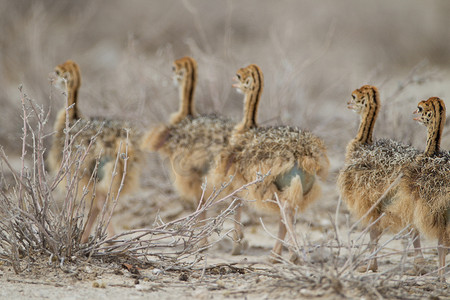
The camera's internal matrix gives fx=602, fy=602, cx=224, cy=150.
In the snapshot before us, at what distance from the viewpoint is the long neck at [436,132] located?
5160mm

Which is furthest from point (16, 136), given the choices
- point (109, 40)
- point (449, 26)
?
point (449, 26)

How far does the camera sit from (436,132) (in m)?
5.16

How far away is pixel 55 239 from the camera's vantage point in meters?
4.90

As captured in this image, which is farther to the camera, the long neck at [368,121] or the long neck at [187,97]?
the long neck at [187,97]

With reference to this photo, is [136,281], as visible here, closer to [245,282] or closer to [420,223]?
[245,282]

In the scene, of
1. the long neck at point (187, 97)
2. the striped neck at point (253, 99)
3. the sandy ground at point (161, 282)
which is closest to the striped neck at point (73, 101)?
the long neck at point (187, 97)

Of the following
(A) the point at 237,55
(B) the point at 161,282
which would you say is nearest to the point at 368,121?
(B) the point at 161,282

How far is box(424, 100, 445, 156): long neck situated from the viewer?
516 centimetres

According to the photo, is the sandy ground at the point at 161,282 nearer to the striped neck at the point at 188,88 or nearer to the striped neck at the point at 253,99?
the striped neck at the point at 253,99

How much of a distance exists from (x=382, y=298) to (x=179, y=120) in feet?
11.3

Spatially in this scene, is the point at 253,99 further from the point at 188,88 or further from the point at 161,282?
the point at 161,282

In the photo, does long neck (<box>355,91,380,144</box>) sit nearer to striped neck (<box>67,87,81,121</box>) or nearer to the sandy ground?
the sandy ground

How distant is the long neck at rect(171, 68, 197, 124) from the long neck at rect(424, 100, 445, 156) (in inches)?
108

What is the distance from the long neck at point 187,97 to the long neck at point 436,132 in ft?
8.96
